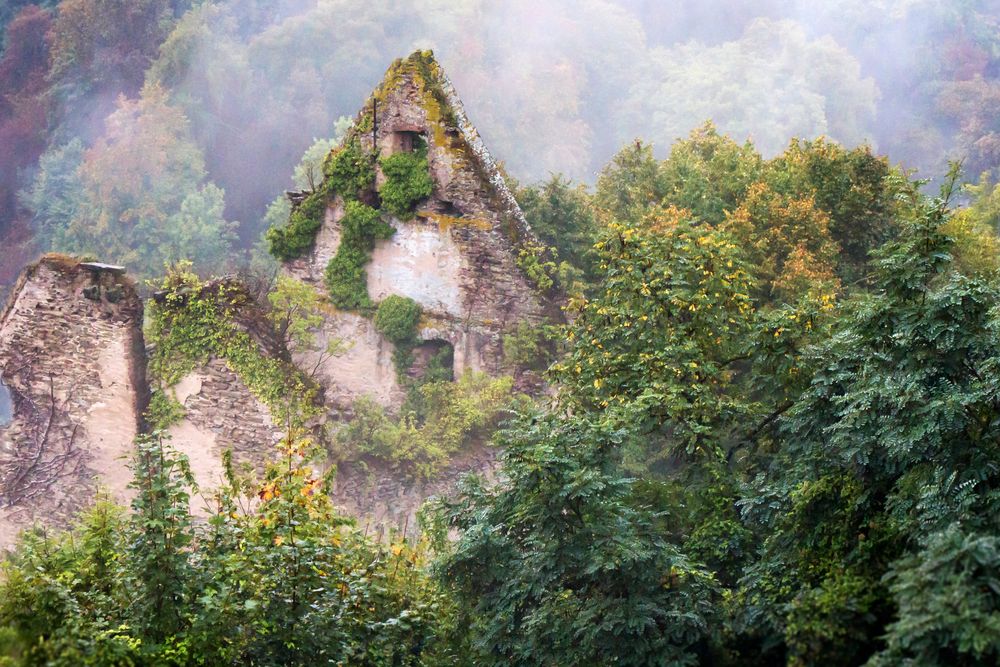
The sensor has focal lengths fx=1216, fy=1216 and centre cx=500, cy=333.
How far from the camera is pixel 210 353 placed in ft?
53.9

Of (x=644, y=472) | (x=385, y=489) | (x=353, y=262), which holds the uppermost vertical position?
(x=353, y=262)

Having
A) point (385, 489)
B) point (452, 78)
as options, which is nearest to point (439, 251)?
point (385, 489)

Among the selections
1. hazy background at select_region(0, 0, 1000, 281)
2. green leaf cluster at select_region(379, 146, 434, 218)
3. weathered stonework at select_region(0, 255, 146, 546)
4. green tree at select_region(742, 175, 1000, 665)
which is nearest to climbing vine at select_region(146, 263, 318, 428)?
weathered stonework at select_region(0, 255, 146, 546)

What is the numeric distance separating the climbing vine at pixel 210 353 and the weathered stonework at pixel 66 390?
36 centimetres

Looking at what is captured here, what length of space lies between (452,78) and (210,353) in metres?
51.4

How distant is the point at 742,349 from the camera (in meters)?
11.8

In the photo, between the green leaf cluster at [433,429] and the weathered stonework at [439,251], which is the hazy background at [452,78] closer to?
the weathered stonework at [439,251]

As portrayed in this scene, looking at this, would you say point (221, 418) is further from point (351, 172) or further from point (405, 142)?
point (405, 142)

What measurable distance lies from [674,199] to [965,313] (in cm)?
1034

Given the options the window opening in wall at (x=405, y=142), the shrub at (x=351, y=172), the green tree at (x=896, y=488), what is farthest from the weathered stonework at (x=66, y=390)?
the green tree at (x=896, y=488)

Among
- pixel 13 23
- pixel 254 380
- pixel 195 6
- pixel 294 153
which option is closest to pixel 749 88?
pixel 294 153

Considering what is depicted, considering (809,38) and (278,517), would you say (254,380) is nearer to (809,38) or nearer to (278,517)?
(278,517)

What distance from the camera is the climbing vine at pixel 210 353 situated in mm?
16359

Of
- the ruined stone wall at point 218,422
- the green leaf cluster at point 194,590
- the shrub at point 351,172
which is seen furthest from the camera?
the shrub at point 351,172
